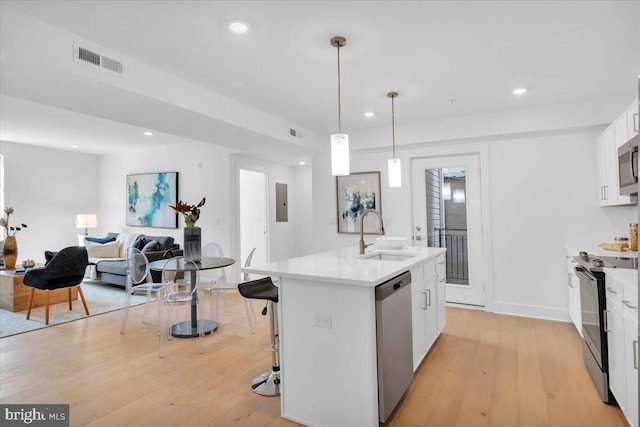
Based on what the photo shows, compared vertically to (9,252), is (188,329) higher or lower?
lower

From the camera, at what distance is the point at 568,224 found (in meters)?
4.14

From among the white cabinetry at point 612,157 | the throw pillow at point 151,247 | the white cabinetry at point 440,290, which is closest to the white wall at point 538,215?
the white cabinetry at point 612,157

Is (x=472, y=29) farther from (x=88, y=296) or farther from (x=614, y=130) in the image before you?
(x=88, y=296)

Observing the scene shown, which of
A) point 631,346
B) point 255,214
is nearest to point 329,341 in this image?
point 631,346

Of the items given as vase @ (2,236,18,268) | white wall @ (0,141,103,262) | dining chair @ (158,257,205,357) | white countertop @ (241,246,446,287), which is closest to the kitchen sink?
white countertop @ (241,246,446,287)

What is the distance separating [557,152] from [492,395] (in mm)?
3111

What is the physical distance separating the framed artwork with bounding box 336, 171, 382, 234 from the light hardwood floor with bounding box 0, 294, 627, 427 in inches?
79.9

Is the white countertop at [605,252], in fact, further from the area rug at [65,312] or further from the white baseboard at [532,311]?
the area rug at [65,312]

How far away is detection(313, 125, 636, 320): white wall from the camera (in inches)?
160

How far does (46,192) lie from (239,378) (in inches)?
253

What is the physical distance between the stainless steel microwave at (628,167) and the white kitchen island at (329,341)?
193 cm

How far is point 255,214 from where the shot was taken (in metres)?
7.52

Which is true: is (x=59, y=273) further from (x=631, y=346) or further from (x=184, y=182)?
(x=631, y=346)

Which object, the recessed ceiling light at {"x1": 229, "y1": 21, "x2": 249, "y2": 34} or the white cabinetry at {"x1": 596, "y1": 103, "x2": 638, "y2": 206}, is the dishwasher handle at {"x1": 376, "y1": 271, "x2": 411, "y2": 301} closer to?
the recessed ceiling light at {"x1": 229, "y1": 21, "x2": 249, "y2": 34}
